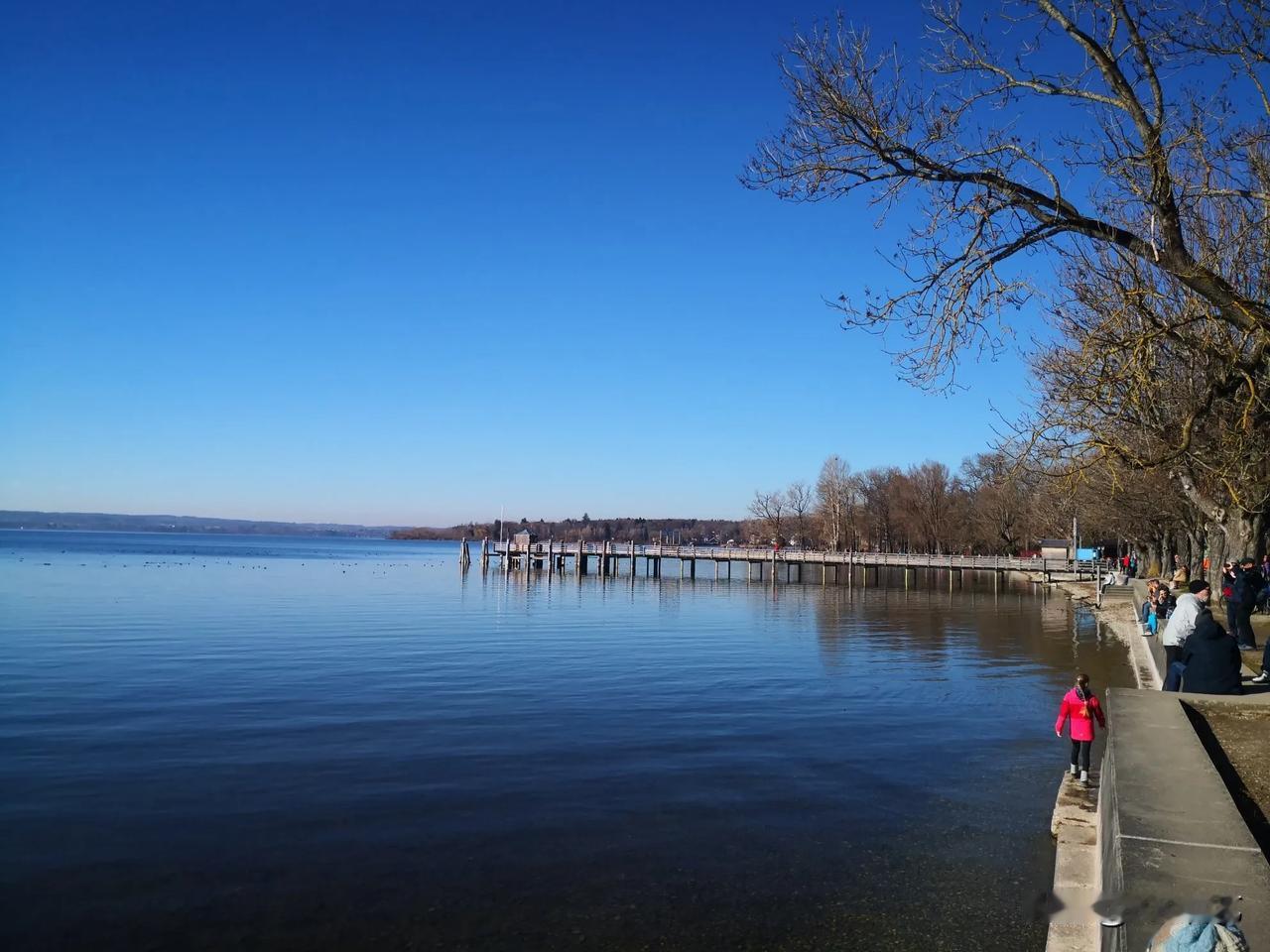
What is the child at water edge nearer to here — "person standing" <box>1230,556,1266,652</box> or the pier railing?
"person standing" <box>1230,556,1266,652</box>

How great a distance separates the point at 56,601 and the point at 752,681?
37.4m

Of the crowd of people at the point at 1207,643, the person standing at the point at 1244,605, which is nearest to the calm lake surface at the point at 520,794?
the crowd of people at the point at 1207,643

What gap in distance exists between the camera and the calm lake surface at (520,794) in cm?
979

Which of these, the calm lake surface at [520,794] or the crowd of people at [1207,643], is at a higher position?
the crowd of people at [1207,643]

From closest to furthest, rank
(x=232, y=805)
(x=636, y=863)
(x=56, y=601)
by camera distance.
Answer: (x=636, y=863)
(x=232, y=805)
(x=56, y=601)

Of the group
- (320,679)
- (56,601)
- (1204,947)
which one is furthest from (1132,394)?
(56,601)

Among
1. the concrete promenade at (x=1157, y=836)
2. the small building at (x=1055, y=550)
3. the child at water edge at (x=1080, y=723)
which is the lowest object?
the child at water edge at (x=1080, y=723)

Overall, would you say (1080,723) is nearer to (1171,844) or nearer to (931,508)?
(1171,844)

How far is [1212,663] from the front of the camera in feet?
40.4

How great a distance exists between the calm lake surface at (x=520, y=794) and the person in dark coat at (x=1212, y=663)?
109 inches

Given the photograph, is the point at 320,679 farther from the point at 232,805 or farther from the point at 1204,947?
the point at 1204,947

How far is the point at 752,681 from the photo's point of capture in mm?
26094

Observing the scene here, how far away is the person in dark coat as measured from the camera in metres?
12.3

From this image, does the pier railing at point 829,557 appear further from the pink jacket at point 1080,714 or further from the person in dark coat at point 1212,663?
the person in dark coat at point 1212,663
